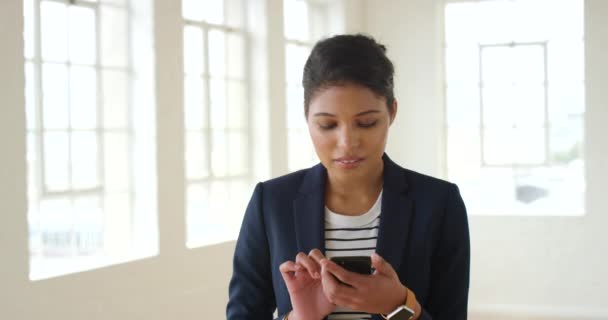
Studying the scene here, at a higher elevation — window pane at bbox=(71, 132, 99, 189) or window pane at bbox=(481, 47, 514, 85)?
window pane at bbox=(481, 47, 514, 85)

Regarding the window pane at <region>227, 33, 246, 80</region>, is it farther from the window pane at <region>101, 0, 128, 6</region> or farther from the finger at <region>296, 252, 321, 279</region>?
the finger at <region>296, 252, 321, 279</region>

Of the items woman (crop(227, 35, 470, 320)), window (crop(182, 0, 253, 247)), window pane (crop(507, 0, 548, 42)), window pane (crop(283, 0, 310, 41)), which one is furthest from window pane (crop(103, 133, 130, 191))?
window pane (crop(507, 0, 548, 42))

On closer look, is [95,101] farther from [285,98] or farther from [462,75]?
[462,75]

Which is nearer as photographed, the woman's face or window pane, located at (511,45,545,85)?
the woman's face

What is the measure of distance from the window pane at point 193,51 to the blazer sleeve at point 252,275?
5.30m

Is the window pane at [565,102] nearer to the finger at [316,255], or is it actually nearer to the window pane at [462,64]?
the window pane at [462,64]

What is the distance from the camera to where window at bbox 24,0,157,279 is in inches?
208

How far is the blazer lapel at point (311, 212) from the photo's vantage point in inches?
64.1

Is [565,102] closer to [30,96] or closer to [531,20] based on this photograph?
[531,20]

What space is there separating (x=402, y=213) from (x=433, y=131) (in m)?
7.89

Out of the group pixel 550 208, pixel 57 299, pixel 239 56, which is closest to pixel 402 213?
pixel 57 299

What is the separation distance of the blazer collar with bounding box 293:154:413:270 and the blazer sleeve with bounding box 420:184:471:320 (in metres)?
0.08

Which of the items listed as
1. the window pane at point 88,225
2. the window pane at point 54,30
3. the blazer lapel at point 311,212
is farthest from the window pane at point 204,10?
the blazer lapel at point 311,212

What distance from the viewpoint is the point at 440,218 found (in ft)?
5.38
